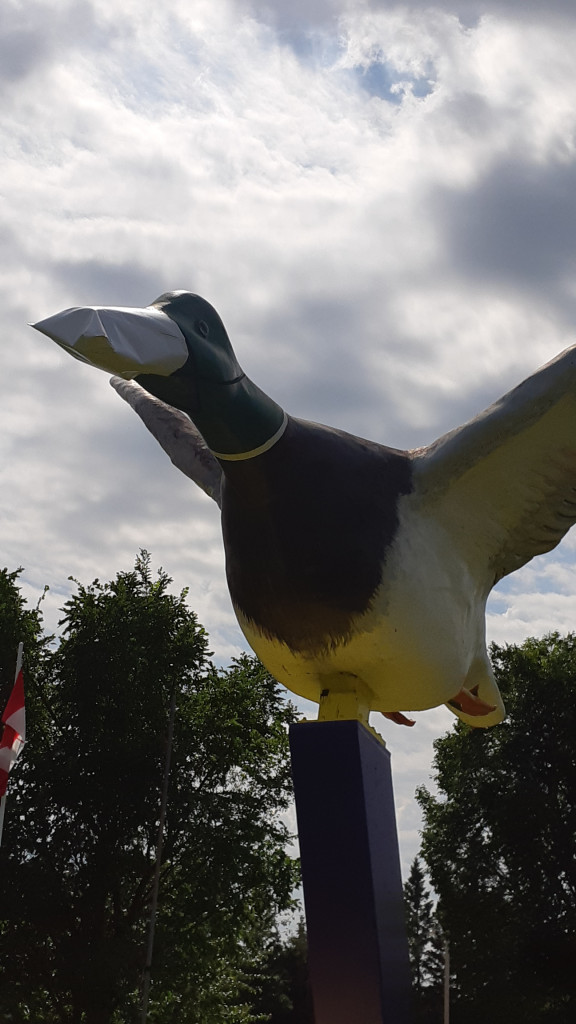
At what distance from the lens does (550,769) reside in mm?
19797

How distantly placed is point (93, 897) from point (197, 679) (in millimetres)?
4113

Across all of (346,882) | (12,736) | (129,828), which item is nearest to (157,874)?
(129,828)

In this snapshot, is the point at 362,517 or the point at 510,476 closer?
the point at 362,517

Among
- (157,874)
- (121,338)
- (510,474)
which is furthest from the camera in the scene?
(157,874)

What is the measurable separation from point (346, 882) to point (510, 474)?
222 centimetres

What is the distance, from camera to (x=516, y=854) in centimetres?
1923

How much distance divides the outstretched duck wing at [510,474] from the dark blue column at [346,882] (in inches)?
50.0

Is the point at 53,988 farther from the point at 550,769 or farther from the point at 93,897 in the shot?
the point at 550,769

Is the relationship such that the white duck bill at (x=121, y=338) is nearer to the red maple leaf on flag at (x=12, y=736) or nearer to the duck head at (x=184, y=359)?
the duck head at (x=184, y=359)

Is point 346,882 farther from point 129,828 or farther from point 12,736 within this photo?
point 129,828

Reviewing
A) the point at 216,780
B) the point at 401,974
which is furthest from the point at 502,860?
the point at 401,974

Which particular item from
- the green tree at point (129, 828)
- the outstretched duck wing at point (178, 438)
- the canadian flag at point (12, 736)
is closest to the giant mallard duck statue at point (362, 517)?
the outstretched duck wing at point (178, 438)

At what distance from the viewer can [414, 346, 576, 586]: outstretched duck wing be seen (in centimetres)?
520

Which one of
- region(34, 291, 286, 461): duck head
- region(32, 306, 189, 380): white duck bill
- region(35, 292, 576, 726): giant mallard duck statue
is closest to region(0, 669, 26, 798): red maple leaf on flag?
region(35, 292, 576, 726): giant mallard duck statue
